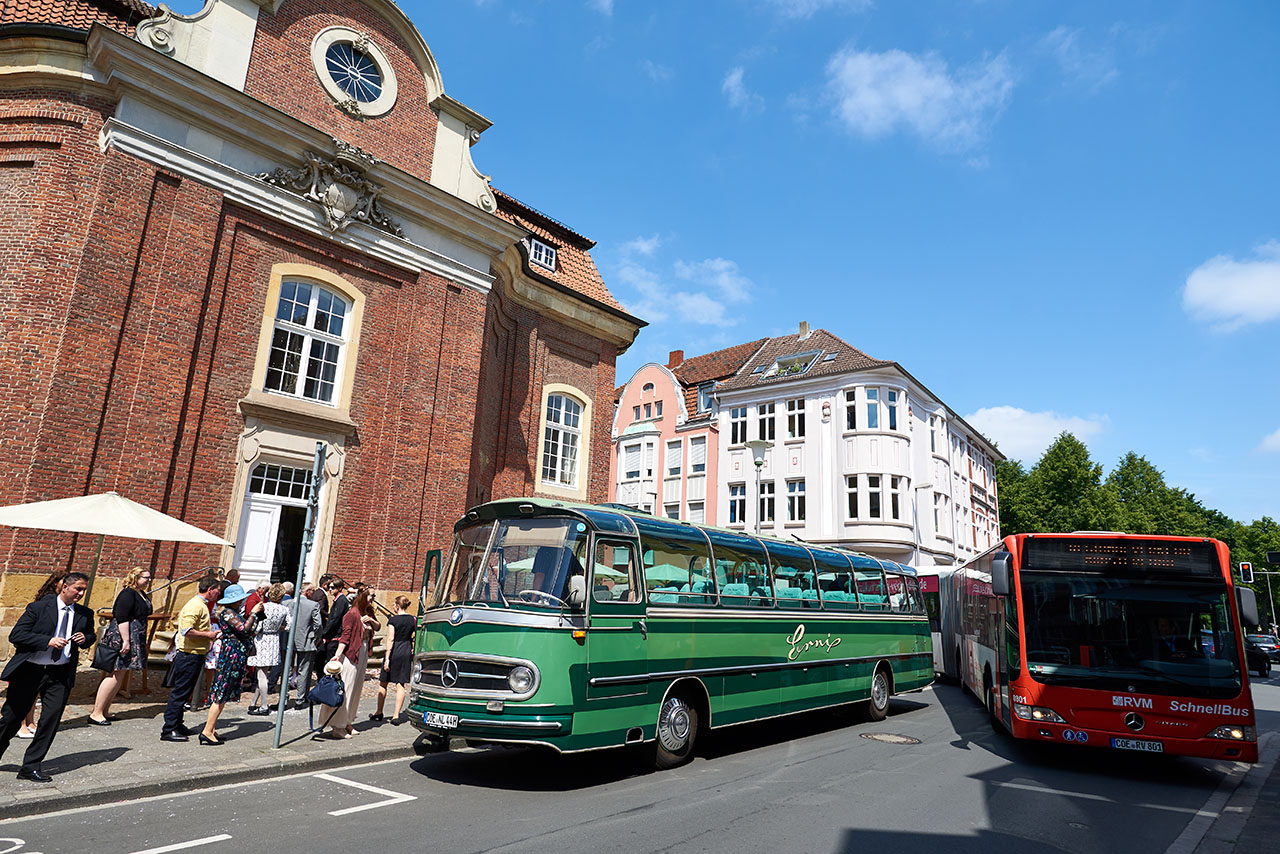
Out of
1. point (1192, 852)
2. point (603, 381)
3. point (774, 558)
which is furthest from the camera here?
point (603, 381)

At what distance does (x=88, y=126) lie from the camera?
1239 cm

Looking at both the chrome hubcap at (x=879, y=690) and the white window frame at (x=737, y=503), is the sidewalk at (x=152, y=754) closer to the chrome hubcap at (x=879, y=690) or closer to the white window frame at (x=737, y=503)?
the chrome hubcap at (x=879, y=690)

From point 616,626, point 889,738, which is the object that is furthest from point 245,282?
point 889,738

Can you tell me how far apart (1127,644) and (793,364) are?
104ft

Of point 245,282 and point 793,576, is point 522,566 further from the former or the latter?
point 245,282

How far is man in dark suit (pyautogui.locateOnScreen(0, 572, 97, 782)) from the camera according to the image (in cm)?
664

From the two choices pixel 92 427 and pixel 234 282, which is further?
pixel 234 282

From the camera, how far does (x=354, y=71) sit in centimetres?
1602

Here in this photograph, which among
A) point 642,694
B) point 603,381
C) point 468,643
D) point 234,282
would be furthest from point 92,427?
point 603,381


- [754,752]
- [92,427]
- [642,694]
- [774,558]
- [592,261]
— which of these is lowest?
[754,752]

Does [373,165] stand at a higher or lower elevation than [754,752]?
higher

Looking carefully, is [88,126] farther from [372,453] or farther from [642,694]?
[642,694]

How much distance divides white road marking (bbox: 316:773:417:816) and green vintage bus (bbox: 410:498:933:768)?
2.13 ft

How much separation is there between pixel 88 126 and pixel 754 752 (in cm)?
1423
